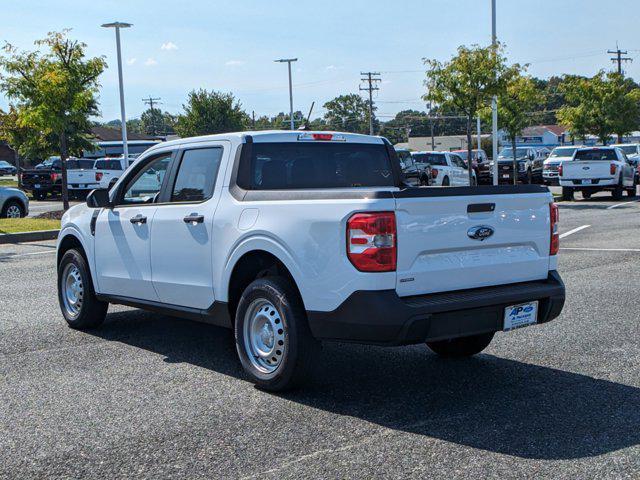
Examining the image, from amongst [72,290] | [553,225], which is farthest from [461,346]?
[72,290]

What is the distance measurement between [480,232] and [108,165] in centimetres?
3146

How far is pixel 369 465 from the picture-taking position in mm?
4238

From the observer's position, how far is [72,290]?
8031 millimetres

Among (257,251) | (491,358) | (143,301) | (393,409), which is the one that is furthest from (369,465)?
(143,301)

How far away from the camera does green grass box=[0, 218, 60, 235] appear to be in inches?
733

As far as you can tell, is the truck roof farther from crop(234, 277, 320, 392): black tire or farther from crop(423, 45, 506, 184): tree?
crop(423, 45, 506, 184): tree

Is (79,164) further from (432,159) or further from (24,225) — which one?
(24,225)

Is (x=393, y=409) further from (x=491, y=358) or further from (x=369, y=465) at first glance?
(x=491, y=358)

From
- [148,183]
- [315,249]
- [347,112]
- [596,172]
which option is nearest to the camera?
[315,249]

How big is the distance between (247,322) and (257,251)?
1.67 ft

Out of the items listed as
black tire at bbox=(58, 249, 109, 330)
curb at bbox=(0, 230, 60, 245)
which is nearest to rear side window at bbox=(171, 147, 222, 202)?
black tire at bbox=(58, 249, 109, 330)

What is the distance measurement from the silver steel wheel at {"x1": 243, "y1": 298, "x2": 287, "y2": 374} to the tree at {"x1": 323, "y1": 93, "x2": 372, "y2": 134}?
136 metres

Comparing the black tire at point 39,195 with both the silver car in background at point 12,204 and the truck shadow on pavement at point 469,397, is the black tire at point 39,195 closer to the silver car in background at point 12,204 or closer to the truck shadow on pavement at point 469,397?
the silver car in background at point 12,204

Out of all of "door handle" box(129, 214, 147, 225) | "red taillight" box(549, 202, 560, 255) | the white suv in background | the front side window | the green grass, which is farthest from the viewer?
the white suv in background
